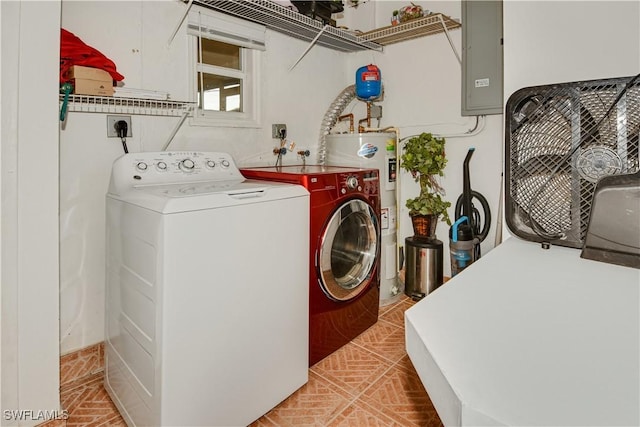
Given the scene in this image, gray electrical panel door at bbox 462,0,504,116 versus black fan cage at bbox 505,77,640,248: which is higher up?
gray electrical panel door at bbox 462,0,504,116

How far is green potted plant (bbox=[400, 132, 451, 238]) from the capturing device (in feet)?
9.75

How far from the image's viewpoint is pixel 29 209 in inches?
61.4

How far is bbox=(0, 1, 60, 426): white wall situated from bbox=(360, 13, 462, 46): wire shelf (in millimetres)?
2322

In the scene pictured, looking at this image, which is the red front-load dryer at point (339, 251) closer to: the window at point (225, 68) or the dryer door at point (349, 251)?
the dryer door at point (349, 251)

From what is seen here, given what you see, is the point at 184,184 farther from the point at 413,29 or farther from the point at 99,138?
the point at 413,29

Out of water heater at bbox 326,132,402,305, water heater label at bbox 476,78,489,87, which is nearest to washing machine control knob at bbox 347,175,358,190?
water heater at bbox 326,132,402,305

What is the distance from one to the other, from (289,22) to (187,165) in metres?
1.33

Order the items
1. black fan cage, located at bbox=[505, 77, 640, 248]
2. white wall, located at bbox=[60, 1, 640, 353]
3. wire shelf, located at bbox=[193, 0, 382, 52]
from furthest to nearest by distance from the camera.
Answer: wire shelf, located at bbox=[193, 0, 382, 52], white wall, located at bbox=[60, 1, 640, 353], black fan cage, located at bbox=[505, 77, 640, 248]

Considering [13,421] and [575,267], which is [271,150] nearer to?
[13,421]

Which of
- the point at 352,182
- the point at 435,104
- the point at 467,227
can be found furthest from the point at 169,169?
the point at 435,104

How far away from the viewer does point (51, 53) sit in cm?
157

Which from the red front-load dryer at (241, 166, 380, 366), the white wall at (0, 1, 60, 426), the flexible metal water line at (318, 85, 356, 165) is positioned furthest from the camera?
the flexible metal water line at (318, 85, 356, 165)

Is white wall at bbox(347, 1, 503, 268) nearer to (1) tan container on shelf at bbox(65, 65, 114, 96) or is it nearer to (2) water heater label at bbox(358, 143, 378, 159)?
(2) water heater label at bbox(358, 143, 378, 159)

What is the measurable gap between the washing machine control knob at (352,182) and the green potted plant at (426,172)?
912mm
